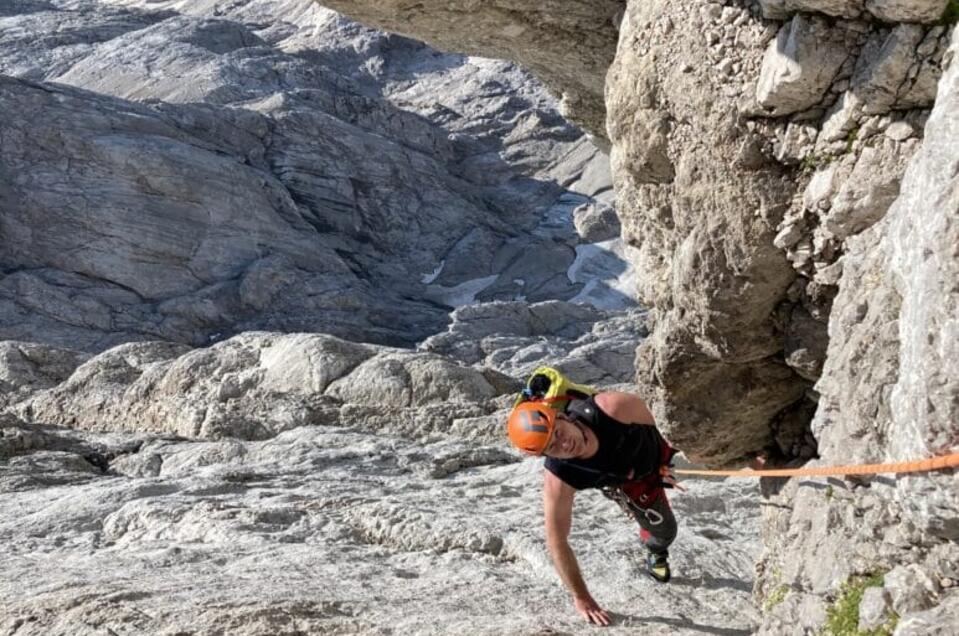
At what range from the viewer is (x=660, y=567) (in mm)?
7496

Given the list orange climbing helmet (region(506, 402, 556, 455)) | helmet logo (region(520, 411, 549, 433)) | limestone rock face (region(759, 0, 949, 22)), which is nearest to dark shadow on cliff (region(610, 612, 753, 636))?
orange climbing helmet (region(506, 402, 556, 455))

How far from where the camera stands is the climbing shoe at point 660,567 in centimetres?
748

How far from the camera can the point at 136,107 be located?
61469mm

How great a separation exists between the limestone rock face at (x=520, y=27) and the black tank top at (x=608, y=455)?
16.4 feet

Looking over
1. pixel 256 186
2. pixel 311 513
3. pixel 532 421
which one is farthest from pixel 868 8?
pixel 256 186

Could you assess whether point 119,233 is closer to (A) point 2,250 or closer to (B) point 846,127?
(A) point 2,250

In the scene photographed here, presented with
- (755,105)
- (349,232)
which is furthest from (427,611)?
(349,232)

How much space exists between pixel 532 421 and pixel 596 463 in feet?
3.03

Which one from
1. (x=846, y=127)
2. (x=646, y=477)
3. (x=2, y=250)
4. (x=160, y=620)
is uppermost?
(x=846, y=127)

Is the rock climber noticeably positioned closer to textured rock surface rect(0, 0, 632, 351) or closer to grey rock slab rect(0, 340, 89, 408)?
grey rock slab rect(0, 340, 89, 408)

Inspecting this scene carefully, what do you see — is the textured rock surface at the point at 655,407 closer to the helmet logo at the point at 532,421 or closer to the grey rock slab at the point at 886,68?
the grey rock slab at the point at 886,68

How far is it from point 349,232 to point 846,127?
195 ft

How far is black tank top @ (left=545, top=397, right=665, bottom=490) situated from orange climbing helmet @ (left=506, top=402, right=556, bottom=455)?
1.80ft

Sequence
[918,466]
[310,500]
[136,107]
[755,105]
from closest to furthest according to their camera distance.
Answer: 1. [918,466]
2. [755,105]
3. [310,500]
4. [136,107]
